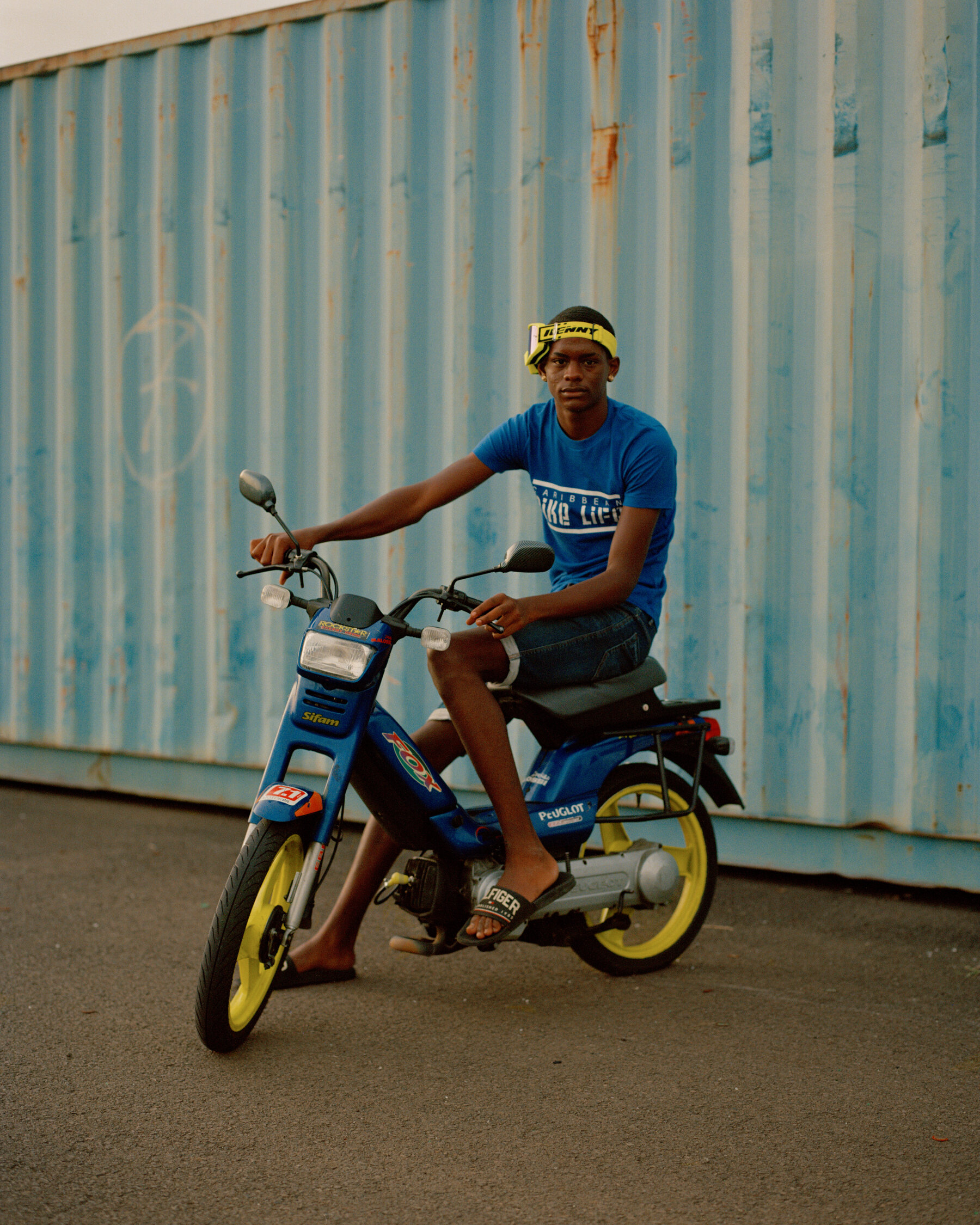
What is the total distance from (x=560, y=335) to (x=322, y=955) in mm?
1986

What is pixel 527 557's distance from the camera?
303 cm

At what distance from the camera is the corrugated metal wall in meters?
4.53

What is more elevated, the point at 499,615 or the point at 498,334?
the point at 498,334

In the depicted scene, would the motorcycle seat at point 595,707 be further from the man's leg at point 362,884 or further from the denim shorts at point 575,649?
the man's leg at point 362,884

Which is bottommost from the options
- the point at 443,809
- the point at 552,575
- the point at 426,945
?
the point at 426,945

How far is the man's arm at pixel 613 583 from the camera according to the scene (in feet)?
11.0

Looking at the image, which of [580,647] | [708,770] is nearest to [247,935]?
[580,647]

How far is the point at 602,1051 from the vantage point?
316cm

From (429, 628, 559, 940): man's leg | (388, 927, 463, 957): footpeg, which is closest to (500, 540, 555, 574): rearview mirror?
(429, 628, 559, 940): man's leg

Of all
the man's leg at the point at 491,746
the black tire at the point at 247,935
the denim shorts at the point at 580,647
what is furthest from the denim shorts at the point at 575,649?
the black tire at the point at 247,935

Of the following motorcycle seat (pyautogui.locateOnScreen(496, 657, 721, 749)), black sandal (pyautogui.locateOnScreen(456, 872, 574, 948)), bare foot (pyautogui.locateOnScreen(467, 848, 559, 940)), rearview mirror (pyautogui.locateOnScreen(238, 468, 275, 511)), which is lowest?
black sandal (pyautogui.locateOnScreen(456, 872, 574, 948))

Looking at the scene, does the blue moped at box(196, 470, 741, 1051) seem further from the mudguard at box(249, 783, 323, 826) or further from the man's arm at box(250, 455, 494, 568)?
the man's arm at box(250, 455, 494, 568)

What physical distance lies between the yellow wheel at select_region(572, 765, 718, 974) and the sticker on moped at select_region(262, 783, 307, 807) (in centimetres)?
107

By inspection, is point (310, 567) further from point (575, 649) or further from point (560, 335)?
point (560, 335)
